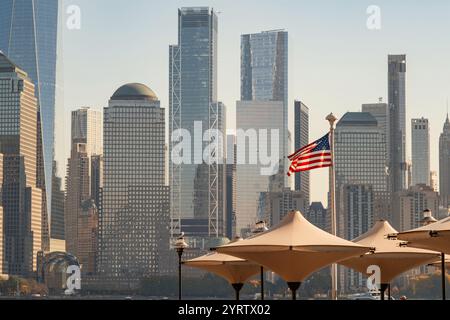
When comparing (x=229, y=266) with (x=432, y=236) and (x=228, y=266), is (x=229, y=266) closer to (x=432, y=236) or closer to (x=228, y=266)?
(x=228, y=266)

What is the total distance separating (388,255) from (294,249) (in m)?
7.12

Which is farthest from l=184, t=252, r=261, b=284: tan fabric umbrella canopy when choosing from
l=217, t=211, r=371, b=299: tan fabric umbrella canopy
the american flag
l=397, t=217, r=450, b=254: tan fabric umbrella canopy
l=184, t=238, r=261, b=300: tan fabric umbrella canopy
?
l=397, t=217, r=450, b=254: tan fabric umbrella canopy

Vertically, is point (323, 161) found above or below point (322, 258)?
above

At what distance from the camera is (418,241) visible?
117ft

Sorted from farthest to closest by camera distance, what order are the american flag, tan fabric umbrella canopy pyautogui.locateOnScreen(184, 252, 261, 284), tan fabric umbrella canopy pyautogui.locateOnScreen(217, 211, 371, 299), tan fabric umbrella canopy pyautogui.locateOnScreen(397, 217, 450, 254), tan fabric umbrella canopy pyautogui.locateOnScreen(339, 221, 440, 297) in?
the american flag < tan fabric umbrella canopy pyautogui.locateOnScreen(184, 252, 261, 284) < tan fabric umbrella canopy pyautogui.locateOnScreen(339, 221, 440, 297) < tan fabric umbrella canopy pyautogui.locateOnScreen(217, 211, 371, 299) < tan fabric umbrella canopy pyautogui.locateOnScreen(397, 217, 450, 254)

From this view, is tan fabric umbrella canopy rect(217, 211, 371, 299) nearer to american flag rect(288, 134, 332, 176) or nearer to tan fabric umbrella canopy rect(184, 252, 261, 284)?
tan fabric umbrella canopy rect(184, 252, 261, 284)

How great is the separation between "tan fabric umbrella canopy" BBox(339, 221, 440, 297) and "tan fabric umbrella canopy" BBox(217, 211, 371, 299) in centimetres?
502

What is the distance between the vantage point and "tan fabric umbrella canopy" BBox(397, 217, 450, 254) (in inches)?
1339

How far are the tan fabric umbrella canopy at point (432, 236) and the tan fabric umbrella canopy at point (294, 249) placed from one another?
2.19 meters
